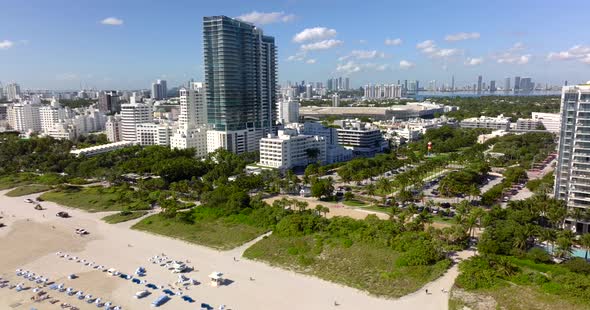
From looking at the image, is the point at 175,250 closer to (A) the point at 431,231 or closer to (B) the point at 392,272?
(B) the point at 392,272

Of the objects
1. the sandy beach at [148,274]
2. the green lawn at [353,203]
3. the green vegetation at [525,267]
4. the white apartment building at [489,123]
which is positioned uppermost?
the white apartment building at [489,123]

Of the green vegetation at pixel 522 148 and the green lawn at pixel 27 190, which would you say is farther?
the green vegetation at pixel 522 148

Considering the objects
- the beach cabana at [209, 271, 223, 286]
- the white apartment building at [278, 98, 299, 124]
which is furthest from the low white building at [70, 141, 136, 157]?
the beach cabana at [209, 271, 223, 286]

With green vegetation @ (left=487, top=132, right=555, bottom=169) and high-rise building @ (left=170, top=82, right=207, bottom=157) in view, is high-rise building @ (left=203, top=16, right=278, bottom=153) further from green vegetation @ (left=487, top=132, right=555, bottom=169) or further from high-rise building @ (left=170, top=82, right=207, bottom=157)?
green vegetation @ (left=487, top=132, right=555, bottom=169)

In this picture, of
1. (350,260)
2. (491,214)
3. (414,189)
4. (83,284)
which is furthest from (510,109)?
(83,284)

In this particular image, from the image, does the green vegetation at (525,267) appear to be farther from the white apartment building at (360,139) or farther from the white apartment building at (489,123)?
the white apartment building at (489,123)

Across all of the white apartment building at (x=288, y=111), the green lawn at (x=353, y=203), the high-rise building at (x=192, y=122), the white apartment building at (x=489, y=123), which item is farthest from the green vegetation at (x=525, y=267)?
the white apartment building at (x=288, y=111)
